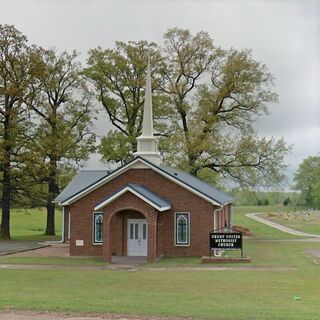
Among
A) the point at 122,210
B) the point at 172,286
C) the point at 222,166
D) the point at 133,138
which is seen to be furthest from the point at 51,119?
the point at 172,286

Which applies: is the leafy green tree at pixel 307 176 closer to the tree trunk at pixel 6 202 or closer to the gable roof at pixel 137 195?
the tree trunk at pixel 6 202

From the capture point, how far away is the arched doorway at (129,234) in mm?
29859

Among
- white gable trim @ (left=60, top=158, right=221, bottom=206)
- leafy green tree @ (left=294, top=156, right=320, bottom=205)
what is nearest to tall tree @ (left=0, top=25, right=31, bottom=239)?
white gable trim @ (left=60, top=158, right=221, bottom=206)

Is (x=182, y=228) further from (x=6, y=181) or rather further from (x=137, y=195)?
(x=6, y=181)

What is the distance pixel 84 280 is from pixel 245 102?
29.8 metres

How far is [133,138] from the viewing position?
46094 millimetres

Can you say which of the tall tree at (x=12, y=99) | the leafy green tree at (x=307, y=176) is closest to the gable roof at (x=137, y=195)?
the tall tree at (x=12, y=99)

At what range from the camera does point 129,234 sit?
30.2m

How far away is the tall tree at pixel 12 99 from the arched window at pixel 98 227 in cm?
1231

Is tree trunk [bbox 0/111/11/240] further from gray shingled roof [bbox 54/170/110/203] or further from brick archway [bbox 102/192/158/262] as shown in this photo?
brick archway [bbox 102/192/158/262]

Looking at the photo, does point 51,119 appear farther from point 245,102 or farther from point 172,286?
point 172,286

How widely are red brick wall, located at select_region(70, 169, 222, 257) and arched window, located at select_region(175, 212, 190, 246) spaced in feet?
0.73

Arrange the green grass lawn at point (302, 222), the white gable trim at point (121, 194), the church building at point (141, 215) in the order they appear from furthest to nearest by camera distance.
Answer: the green grass lawn at point (302, 222) → the church building at point (141, 215) → the white gable trim at point (121, 194)

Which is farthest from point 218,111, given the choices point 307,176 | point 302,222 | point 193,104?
point 307,176
